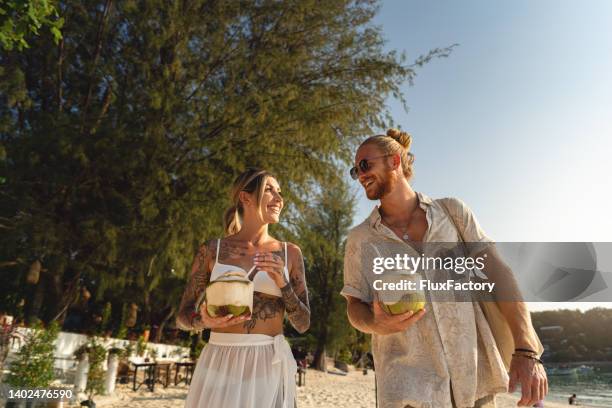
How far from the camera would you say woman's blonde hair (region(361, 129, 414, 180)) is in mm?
1944

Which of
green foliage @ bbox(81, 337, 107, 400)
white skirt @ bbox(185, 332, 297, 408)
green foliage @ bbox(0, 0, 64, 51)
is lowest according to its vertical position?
green foliage @ bbox(81, 337, 107, 400)

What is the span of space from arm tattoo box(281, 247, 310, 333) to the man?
60cm

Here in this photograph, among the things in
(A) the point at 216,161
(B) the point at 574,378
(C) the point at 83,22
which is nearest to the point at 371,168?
(A) the point at 216,161

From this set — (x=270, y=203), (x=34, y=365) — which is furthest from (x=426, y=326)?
(x=34, y=365)

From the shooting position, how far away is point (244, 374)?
7.66 ft

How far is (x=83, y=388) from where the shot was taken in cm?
925

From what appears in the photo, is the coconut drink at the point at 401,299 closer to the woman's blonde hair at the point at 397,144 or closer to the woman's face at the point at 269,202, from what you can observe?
the woman's blonde hair at the point at 397,144

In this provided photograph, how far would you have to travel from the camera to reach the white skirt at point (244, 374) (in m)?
2.29

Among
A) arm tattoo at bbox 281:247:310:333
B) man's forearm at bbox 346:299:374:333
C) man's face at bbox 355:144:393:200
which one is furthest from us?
arm tattoo at bbox 281:247:310:333

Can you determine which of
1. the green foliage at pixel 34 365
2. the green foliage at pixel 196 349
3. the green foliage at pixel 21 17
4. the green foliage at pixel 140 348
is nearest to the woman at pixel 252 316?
the green foliage at pixel 21 17

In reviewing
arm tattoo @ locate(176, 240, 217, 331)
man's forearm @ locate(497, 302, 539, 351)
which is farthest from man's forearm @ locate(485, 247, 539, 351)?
arm tattoo @ locate(176, 240, 217, 331)

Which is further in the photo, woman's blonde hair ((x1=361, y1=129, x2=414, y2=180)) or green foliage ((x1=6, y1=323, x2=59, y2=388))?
green foliage ((x1=6, y1=323, x2=59, y2=388))

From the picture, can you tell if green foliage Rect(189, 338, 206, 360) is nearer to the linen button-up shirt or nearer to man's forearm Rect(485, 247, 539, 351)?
the linen button-up shirt

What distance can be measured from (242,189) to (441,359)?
151 centimetres
